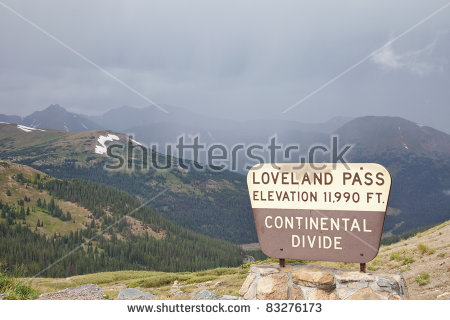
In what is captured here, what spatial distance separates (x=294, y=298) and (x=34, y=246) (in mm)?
202833

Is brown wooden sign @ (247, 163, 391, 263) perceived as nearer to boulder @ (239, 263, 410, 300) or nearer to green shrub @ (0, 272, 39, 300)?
boulder @ (239, 263, 410, 300)

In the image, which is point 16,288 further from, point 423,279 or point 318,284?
point 423,279

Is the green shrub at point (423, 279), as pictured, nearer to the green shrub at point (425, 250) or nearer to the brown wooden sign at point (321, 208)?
the green shrub at point (425, 250)

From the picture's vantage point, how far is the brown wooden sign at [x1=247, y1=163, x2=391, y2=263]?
10562mm

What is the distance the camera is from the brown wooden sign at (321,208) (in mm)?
10562

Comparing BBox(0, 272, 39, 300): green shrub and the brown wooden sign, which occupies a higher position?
the brown wooden sign

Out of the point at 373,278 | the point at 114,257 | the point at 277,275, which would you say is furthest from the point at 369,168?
the point at 114,257

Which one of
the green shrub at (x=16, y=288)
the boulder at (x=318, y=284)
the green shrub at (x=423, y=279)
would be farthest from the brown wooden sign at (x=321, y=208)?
the green shrub at (x=16, y=288)

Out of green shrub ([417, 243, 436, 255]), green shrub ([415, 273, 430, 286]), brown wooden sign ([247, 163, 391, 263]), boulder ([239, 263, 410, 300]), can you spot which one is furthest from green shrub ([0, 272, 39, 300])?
green shrub ([417, 243, 436, 255])

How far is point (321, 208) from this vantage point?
435 inches

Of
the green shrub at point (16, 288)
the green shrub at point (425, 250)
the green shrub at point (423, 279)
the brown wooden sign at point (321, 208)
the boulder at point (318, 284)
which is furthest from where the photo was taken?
the green shrub at point (425, 250)

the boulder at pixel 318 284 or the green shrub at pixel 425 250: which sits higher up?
the boulder at pixel 318 284

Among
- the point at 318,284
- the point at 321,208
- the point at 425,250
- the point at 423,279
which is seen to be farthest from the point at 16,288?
the point at 425,250
